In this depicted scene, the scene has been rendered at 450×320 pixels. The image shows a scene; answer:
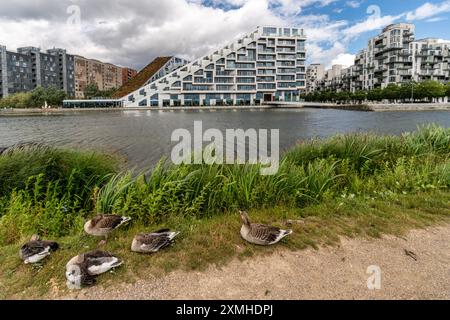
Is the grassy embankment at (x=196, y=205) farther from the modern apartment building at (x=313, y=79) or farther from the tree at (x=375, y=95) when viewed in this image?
the modern apartment building at (x=313, y=79)

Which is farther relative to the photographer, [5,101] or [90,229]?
[5,101]

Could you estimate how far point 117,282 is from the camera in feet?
11.2

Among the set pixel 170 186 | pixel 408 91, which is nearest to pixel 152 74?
pixel 408 91

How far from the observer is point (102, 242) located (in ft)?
14.5

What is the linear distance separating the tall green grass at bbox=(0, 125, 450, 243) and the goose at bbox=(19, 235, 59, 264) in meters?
1.38

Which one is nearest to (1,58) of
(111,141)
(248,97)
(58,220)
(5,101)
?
(5,101)

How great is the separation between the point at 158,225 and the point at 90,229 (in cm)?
111

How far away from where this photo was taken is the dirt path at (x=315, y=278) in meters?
3.21

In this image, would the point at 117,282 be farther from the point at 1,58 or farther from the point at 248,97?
the point at 1,58

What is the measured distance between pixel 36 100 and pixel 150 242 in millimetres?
115217

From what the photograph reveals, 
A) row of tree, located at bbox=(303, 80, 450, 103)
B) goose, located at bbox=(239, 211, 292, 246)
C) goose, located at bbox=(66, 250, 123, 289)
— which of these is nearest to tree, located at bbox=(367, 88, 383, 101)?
row of tree, located at bbox=(303, 80, 450, 103)

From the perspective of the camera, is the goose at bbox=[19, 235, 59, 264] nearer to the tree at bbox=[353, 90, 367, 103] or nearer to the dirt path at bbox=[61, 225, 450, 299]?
the dirt path at bbox=[61, 225, 450, 299]

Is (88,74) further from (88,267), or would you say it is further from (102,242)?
(88,267)
